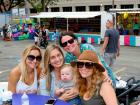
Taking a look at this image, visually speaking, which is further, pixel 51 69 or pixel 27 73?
pixel 27 73

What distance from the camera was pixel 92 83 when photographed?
13.6 feet

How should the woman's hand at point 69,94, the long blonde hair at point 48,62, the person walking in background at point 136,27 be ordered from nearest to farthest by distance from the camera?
the woman's hand at point 69,94, the long blonde hair at point 48,62, the person walking in background at point 136,27

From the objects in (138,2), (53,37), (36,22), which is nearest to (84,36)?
(53,37)

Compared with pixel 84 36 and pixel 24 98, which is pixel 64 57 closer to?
pixel 24 98

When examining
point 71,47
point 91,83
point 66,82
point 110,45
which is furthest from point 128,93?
point 110,45

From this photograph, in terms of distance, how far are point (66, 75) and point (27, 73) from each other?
0.61 m

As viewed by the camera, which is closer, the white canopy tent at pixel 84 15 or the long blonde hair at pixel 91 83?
the long blonde hair at pixel 91 83

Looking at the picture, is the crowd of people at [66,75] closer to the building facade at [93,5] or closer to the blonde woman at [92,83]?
the blonde woman at [92,83]

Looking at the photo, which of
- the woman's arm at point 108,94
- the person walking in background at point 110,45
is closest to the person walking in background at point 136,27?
the person walking in background at point 110,45

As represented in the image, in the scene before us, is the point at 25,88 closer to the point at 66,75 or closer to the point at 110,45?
the point at 66,75

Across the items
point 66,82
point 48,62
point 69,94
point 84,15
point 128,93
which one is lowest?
point 128,93

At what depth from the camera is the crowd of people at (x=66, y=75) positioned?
4.12 m

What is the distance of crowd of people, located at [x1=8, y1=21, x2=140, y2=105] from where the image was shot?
4125 millimetres

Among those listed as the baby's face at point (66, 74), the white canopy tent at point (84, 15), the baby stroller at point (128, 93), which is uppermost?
the white canopy tent at point (84, 15)
